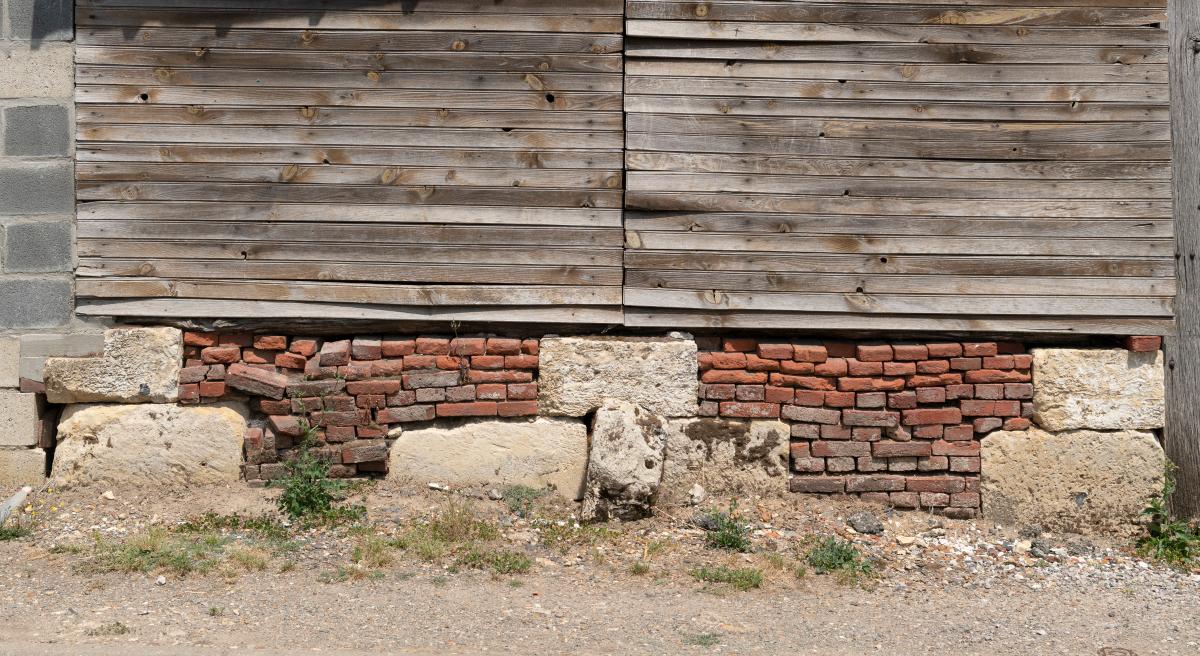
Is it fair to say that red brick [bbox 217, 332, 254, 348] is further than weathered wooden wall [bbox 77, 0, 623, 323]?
Yes

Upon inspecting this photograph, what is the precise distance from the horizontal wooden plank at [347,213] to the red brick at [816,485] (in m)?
1.80

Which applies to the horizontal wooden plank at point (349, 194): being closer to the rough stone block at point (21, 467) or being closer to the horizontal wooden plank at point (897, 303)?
the horizontal wooden plank at point (897, 303)

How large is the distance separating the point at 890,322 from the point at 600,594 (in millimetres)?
2284

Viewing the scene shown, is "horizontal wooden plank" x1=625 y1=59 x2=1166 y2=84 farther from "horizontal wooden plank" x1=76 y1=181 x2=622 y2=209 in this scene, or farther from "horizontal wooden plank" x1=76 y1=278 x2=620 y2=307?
"horizontal wooden plank" x1=76 y1=278 x2=620 y2=307

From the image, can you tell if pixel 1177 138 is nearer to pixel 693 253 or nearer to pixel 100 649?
pixel 693 253

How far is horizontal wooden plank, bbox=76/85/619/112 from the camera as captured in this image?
17.0ft

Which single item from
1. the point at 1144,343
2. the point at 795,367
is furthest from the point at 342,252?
the point at 1144,343

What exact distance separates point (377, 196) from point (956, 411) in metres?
3.53

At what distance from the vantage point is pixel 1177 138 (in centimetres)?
536

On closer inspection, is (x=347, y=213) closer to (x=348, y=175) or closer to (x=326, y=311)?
(x=348, y=175)

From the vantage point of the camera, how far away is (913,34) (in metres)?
5.21

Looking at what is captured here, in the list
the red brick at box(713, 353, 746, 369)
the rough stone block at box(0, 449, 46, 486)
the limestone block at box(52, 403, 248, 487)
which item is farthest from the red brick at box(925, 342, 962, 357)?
the rough stone block at box(0, 449, 46, 486)

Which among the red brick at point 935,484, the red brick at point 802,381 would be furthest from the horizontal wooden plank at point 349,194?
the red brick at point 935,484

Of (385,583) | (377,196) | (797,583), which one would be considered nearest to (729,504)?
(797,583)
